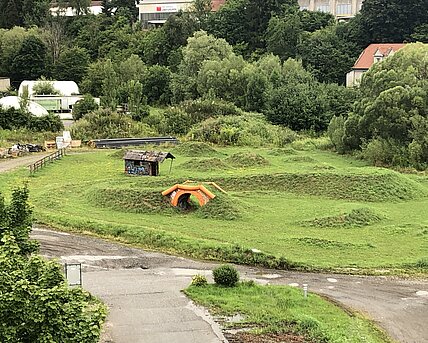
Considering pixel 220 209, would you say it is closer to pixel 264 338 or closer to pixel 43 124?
pixel 264 338

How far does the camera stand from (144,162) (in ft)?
123

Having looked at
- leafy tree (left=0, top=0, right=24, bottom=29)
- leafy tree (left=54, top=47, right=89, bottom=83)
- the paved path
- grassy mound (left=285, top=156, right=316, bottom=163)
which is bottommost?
the paved path

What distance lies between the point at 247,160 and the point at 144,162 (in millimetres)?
7322

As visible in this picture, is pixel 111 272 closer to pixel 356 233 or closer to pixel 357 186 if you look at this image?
pixel 356 233

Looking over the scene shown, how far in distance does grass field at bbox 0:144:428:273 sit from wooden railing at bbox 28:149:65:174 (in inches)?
23.8

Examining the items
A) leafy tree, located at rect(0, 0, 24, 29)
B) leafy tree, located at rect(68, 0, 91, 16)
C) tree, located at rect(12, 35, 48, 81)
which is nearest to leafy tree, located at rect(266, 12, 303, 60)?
tree, located at rect(12, 35, 48, 81)

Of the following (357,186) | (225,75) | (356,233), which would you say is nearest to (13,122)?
(225,75)

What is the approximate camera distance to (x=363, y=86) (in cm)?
5141

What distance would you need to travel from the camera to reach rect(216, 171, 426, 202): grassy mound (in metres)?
33.2

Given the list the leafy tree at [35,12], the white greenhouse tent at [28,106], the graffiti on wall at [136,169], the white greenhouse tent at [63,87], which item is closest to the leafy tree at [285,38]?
the white greenhouse tent at [63,87]

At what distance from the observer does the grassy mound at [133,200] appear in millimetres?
30016

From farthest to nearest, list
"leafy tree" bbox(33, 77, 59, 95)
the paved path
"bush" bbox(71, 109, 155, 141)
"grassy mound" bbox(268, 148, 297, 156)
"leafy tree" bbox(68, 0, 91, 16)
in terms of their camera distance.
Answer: "leafy tree" bbox(68, 0, 91, 16) < "leafy tree" bbox(33, 77, 59, 95) < "bush" bbox(71, 109, 155, 141) < "grassy mound" bbox(268, 148, 297, 156) < the paved path

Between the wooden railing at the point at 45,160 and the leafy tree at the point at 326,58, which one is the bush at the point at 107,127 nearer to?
the wooden railing at the point at 45,160

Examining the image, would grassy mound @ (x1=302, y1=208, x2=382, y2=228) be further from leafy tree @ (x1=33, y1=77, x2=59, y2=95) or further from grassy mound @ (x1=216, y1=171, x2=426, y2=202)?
leafy tree @ (x1=33, y1=77, x2=59, y2=95)
